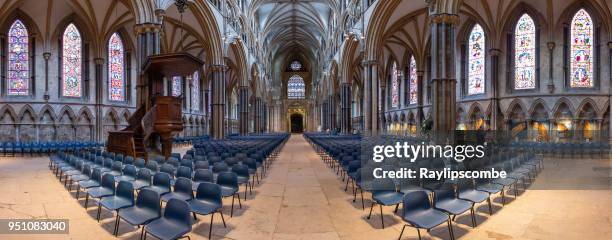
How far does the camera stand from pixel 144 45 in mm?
15164

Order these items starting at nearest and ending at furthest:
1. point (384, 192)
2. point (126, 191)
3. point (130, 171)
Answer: point (126, 191)
point (384, 192)
point (130, 171)

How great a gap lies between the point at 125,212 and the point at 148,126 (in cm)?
750

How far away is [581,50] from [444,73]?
39.9ft

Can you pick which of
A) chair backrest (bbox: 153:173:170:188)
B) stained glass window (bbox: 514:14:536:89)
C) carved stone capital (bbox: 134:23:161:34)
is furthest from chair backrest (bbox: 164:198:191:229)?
stained glass window (bbox: 514:14:536:89)

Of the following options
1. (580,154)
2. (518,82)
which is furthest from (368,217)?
(518,82)

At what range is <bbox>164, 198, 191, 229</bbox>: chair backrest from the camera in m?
3.92

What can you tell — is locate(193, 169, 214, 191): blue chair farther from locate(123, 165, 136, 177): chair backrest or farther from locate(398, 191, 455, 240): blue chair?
locate(398, 191, 455, 240): blue chair

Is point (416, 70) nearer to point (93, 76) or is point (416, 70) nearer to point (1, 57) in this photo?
point (93, 76)

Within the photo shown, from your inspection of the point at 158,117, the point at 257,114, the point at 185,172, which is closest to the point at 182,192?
the point at 185,172

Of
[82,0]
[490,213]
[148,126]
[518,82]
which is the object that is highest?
[82,0]

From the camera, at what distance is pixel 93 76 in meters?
23.9

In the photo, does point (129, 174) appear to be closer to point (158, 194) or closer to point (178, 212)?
point (158, 194)

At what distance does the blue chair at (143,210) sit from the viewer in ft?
14.0

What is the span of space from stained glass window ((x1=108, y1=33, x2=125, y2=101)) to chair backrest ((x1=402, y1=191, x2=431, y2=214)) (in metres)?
26.4
